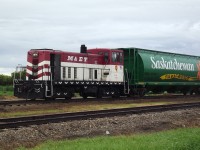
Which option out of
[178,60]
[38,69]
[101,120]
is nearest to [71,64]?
[38,69]

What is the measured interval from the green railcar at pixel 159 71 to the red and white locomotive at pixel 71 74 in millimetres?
1605

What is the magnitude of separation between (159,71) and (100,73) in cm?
625

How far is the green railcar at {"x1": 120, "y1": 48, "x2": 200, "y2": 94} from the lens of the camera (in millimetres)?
28781

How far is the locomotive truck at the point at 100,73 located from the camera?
23109mm

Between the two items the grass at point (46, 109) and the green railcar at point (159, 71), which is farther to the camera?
the green railcar at point (159, 71)

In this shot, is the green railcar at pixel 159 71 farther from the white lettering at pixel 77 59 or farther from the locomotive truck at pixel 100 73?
the white lettering at pixel 77 59

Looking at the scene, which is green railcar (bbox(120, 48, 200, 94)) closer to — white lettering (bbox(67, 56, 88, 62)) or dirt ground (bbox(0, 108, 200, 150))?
white lettering (bbox(67, 56, 88, 62))

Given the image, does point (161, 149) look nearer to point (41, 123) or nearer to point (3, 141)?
point (3, 141)

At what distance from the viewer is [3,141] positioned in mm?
10258

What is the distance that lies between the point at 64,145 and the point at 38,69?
1439 cm

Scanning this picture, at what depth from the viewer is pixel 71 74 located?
24438mm

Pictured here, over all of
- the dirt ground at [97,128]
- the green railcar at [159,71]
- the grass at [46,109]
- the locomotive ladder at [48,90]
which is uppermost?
the green railcar at [159,71]

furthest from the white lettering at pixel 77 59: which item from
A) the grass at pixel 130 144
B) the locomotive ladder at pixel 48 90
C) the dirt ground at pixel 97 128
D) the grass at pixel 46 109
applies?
the grass at pixel 130 144

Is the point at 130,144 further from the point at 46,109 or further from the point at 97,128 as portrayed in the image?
the point at 46,109
